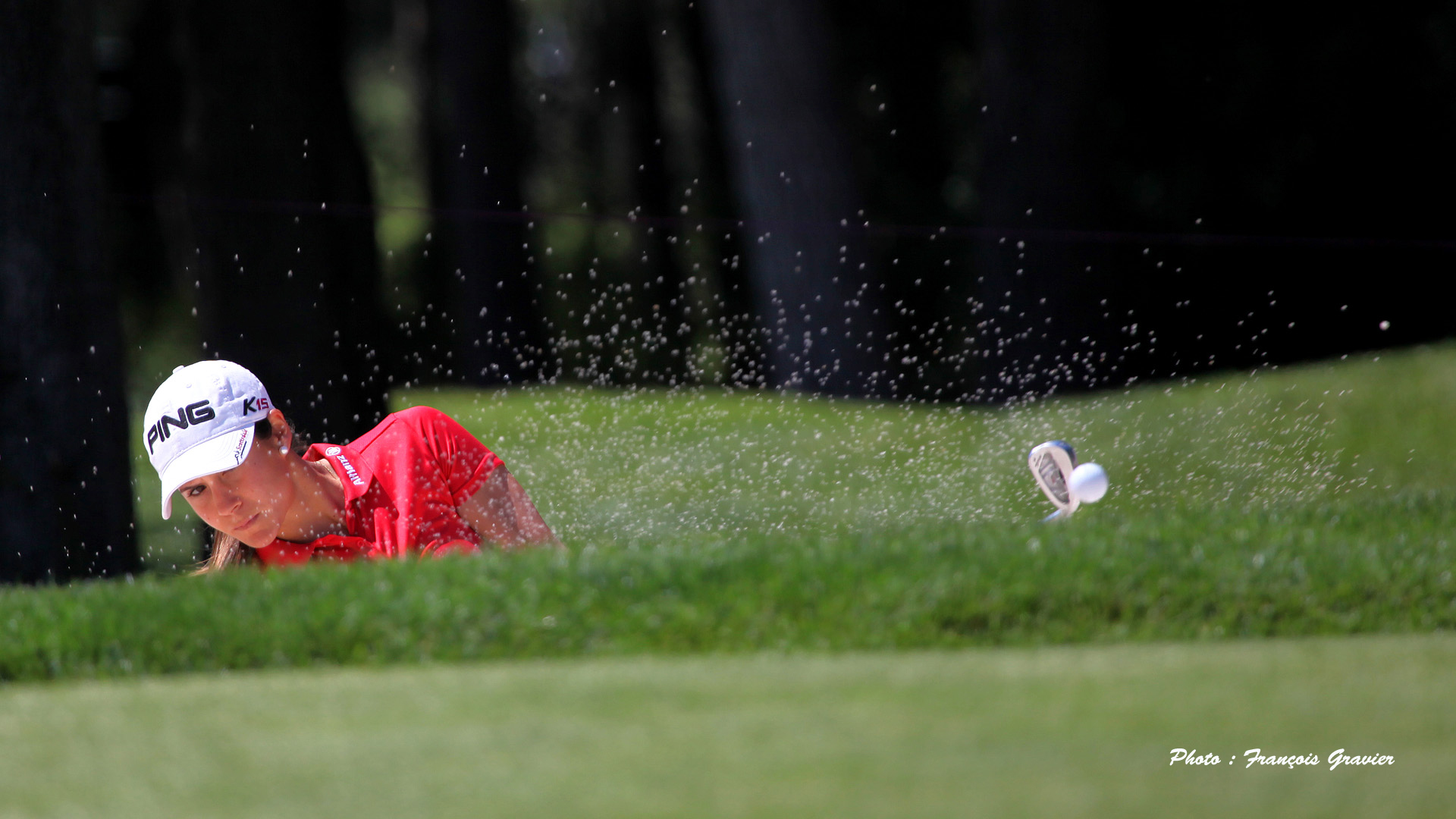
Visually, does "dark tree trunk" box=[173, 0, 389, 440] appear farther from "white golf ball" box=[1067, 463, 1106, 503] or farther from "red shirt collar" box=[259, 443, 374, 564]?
"white golf ball" box=[1067, 463, 1106, 503]

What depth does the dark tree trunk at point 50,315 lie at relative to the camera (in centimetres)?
596

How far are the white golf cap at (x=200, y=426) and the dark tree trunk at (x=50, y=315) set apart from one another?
168 centimetres

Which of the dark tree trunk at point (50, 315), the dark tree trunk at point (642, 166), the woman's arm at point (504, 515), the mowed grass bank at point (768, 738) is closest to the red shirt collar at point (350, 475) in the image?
the woman's arm at point (504, 515)

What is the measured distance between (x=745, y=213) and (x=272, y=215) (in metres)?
4.91

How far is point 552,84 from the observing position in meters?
29.4

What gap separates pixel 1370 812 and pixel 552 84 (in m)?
28.2

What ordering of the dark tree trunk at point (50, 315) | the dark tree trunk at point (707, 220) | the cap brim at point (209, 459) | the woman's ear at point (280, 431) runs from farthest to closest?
1. the dark tree trunk at point (707, 220)
2. the dark tree trunk at point (50, 315)
3. the woman's ear at point (280, 431)
4. the cap brim at point (209, 459)

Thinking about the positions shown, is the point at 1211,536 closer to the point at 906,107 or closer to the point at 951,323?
the point at 951,323

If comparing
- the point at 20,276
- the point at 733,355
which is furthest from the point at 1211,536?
the point at 733,355

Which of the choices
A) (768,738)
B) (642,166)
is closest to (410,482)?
(768,738)

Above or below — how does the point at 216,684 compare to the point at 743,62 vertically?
below

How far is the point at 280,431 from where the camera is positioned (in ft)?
15.3

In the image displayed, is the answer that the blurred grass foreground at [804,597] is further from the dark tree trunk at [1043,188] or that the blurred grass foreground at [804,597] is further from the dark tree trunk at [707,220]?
the dark tree trunk at [707,220]

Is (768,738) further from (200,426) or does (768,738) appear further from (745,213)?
(745,213)
